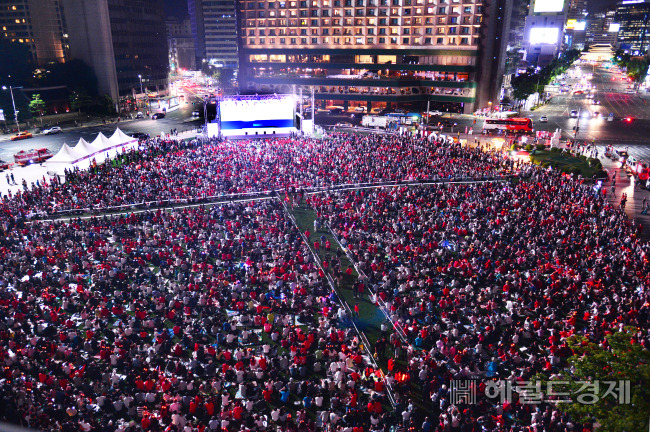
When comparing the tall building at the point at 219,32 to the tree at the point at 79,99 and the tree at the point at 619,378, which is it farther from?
the tree at the point at 619,378

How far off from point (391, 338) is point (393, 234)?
9.82 metres

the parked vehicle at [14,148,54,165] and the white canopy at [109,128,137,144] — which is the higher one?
the white canopy at [109,128,137,144]

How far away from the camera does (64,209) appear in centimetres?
3039

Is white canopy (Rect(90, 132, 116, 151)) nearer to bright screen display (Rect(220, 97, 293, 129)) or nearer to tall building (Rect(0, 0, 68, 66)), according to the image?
bright screen display (Rect(220, 97, 293, 129))

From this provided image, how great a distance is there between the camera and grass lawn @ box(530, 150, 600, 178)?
40116 mm

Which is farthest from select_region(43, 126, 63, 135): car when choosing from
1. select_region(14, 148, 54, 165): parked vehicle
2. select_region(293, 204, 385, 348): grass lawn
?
select_region(293, 204, 385, 348): grass lawn

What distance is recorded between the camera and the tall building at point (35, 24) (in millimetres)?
104312

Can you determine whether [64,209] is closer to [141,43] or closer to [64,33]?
[141,43]

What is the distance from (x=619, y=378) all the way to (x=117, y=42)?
95109 mm

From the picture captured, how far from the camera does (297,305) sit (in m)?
18.4

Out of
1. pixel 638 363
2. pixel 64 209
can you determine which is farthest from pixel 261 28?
pixel 638 363

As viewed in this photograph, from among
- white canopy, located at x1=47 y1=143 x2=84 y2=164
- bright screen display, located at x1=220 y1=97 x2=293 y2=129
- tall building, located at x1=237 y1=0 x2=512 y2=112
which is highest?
tall building, located at x1=237 y1=0 x2=512 y2=112

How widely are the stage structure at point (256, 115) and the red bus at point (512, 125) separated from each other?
87.5 ft

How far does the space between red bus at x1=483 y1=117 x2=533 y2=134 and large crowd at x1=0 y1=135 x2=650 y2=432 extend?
95.4ft
